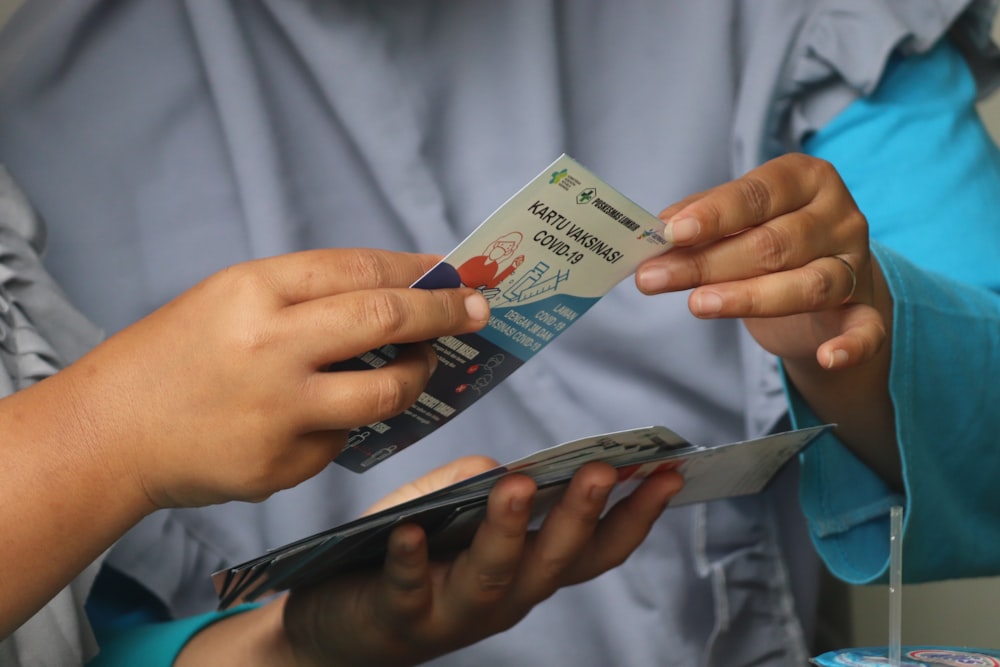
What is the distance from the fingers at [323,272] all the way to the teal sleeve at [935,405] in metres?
0.35

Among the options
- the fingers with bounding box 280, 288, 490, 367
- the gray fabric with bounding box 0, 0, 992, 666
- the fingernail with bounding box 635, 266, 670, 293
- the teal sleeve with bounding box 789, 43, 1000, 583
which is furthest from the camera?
the gray fabric with bounding box 0, 0, 992, 666

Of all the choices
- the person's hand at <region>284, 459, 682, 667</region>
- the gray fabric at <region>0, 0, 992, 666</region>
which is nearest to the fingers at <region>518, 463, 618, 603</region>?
the person's hand at <region>284, 459, 682, 667</region>

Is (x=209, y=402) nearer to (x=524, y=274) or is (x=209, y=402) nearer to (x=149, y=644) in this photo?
(x=524, y=274)

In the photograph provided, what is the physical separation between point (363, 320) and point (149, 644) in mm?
408

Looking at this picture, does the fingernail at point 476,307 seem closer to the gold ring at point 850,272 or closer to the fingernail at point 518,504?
the fingernail at point 518,504

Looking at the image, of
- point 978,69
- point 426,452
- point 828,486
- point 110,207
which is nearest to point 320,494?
point 426,452

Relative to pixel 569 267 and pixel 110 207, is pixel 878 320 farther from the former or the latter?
pixel 110 207

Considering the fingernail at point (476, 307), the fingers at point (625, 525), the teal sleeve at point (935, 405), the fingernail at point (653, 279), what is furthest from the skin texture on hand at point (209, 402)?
the teal sleeve at point (935, 405)

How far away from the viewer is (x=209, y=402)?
0.46 m

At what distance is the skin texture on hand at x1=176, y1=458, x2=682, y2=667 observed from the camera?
0.59m

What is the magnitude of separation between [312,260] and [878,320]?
34 centimetres

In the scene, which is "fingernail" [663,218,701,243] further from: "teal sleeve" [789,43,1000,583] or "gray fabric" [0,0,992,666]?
"gray fabric" [0,0,992,666]

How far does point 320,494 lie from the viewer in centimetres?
88

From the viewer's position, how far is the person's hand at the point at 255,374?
451 millimetres
